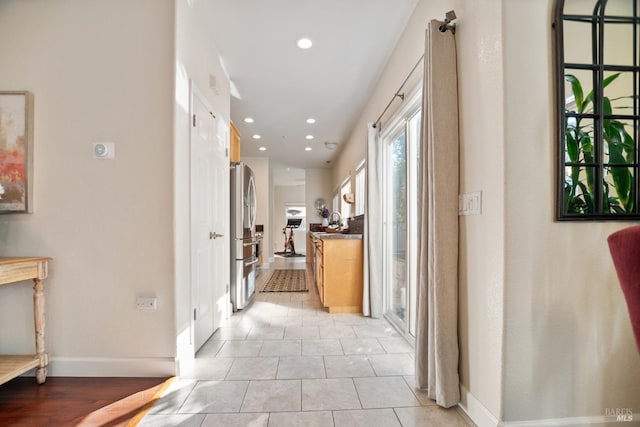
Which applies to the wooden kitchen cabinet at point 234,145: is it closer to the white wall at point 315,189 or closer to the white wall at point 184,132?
the white wall at point 184,132

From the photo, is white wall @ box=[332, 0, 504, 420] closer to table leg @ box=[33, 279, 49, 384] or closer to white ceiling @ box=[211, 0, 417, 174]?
white ceiling @ box=[211, 0, 417, 174]

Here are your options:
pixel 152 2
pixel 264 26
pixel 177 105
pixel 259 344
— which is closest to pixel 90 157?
pixel 177 105

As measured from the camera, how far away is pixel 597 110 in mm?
1377

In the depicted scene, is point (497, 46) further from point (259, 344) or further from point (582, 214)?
point (259, 344)

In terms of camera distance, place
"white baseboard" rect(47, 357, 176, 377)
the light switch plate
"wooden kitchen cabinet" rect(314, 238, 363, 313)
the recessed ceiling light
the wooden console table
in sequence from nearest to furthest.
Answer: the light switch plate < the wooden console table < "white baseboard" rect(47, 357, 176, 377) < the recessed ceiling light < "wooden kitchen cabinet" rect(314, 238, 363, 313)

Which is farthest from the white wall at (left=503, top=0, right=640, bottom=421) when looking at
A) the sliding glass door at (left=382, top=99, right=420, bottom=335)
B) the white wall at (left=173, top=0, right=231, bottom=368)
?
the white wall at (left=173, top=0, right=231, bottom=368)

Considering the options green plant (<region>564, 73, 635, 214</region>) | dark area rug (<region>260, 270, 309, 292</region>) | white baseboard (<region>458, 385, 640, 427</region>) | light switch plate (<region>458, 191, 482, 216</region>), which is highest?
green plant (<region>564, 73, 635, 214</region>)

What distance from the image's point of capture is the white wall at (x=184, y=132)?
6.91 ft

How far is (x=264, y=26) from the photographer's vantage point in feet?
8.49

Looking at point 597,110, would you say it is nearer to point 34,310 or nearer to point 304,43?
point 304,43

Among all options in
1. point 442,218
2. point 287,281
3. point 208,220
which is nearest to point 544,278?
point 442,218

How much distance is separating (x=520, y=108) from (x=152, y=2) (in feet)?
8.14

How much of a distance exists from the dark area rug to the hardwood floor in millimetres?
3011

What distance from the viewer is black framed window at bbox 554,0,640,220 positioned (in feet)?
4.48
